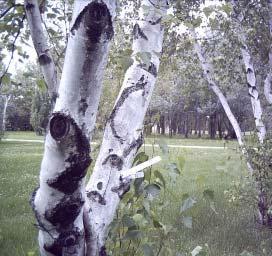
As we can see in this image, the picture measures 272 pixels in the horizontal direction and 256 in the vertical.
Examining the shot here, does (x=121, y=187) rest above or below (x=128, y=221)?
above

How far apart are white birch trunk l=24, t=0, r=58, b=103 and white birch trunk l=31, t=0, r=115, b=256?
1.29 feet

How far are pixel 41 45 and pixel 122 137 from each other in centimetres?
51

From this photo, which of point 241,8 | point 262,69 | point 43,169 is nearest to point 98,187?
point 43,169

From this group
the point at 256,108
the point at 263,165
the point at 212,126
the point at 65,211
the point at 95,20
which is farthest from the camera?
the point at 212,126

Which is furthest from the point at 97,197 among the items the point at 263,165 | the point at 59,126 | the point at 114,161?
the point at 263,165

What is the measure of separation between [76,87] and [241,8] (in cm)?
613

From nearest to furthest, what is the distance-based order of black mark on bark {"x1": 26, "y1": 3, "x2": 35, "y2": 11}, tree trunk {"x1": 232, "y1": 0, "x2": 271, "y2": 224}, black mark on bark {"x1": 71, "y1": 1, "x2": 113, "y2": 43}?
1. black mark on bark {"x1": 71, "y1": 1, "x2": 113, "y2": 43}
2. black mark on bark {"x1": 26, "y1": 3, "x2": 35, "y2": 11}
3. tree trunk {"x1": 232, "y1": 0, "x2": 271, "y2": 224}

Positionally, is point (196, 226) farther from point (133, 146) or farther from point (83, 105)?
point (83, 105)

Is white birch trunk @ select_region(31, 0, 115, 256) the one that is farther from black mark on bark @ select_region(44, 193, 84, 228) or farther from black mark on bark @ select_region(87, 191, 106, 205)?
black mark on bark @ select_region(87, 191, 106, 205)

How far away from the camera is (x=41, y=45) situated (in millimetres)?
1476

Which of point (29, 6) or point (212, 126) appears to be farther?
point (212, 126)

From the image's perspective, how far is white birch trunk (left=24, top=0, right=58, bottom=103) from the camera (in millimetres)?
1435

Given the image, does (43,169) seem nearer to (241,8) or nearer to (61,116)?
(61,116)

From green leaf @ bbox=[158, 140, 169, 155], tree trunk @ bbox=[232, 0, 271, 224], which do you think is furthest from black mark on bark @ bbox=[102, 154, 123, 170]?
tree trunk @ bbox=[232, 0, 271, 224]
